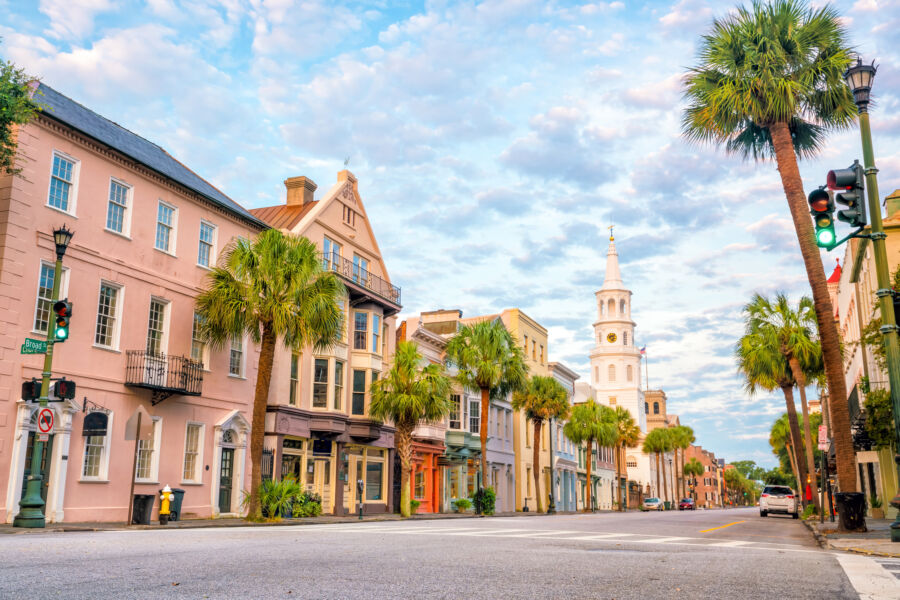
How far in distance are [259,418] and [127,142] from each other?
10.7m

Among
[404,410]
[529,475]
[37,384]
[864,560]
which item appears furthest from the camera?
[529,475]

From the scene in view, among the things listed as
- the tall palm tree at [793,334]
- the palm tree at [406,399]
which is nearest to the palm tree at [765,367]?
the tall palm tree at [793,334]

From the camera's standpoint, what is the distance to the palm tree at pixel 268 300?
24.9m

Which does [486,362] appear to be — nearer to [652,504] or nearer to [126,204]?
[126,204]

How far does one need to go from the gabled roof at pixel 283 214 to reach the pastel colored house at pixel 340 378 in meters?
0.06

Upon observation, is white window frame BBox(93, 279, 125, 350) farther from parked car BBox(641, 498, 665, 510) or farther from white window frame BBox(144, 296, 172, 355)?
parked car BBox(641, 498, 665, 510)

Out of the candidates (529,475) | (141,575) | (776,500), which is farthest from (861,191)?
(529,475)

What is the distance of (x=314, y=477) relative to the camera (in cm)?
3466

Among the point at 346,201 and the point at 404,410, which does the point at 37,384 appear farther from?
the point at 346,201

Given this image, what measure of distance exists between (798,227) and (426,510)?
29.8 metres

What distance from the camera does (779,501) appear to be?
135ft

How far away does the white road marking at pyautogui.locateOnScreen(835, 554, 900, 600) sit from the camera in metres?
6.74

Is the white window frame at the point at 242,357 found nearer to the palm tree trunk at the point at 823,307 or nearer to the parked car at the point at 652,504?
the palm tree trunk at the point at 823,307

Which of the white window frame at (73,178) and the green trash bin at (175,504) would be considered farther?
the green trash bin at (175,504)
